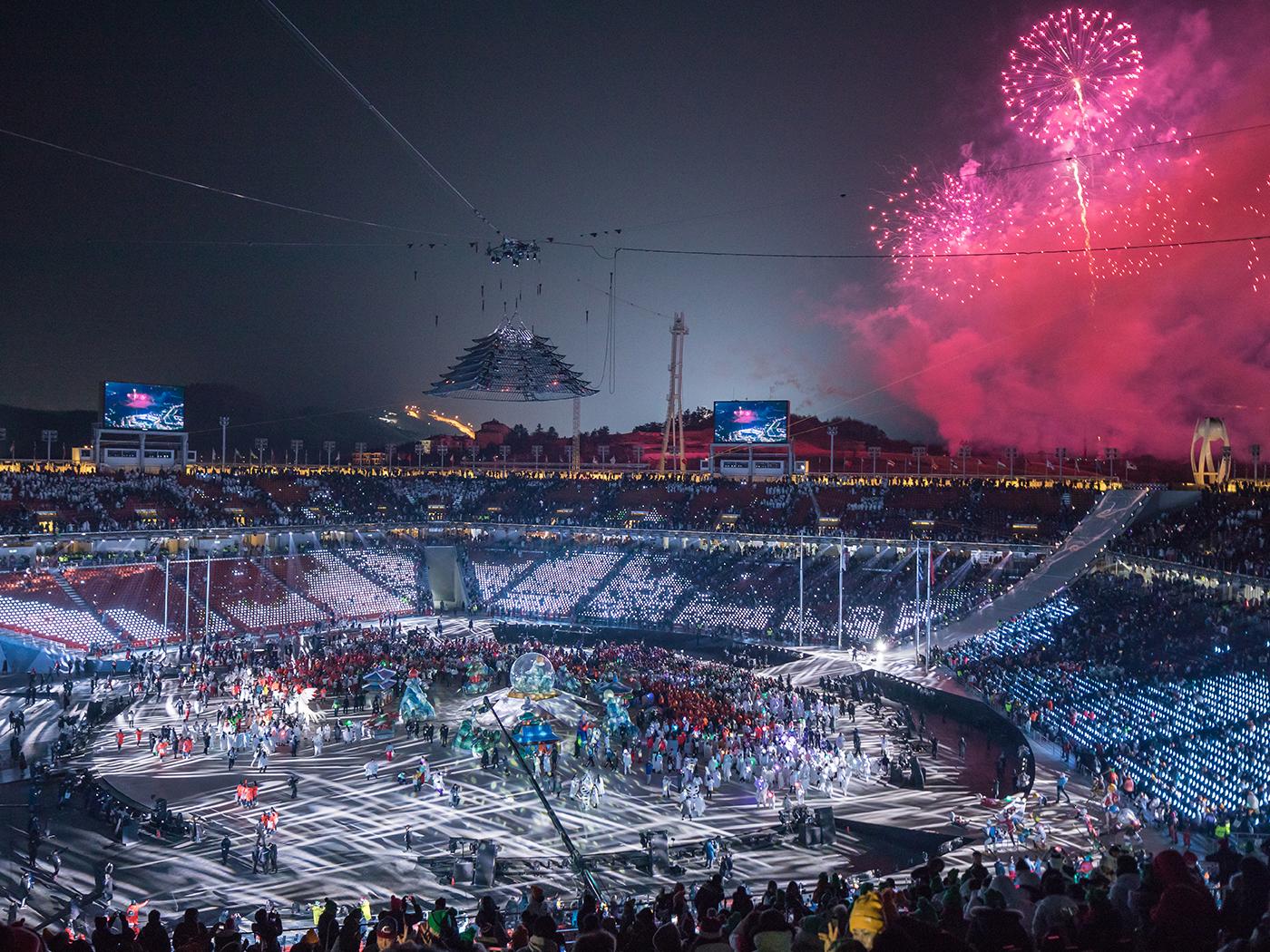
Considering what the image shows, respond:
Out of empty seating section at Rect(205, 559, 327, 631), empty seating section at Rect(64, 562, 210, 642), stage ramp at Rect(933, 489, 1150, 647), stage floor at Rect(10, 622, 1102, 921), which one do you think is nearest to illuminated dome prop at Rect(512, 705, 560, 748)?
stage floor at Rect(10, 622, 1102, 921)

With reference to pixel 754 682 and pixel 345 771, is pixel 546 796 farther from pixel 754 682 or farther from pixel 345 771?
pixel 754 682

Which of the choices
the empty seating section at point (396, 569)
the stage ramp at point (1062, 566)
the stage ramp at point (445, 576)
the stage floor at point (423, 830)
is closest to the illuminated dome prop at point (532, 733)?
the stage floor at point (423, 830)

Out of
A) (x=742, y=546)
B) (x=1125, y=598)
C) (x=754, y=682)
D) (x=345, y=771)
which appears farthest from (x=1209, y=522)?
(x=345, y=771)

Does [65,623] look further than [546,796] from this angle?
Yes

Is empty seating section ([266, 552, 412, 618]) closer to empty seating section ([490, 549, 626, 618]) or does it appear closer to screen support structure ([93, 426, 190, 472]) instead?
empty seating section ([490, 549, 626, 618])

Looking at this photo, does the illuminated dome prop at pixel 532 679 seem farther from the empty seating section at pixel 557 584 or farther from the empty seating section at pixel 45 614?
the empty seating section at pixel 557 584

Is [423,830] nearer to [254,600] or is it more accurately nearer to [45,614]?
[45,614]

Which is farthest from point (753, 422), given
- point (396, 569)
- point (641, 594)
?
point (396, 569)
